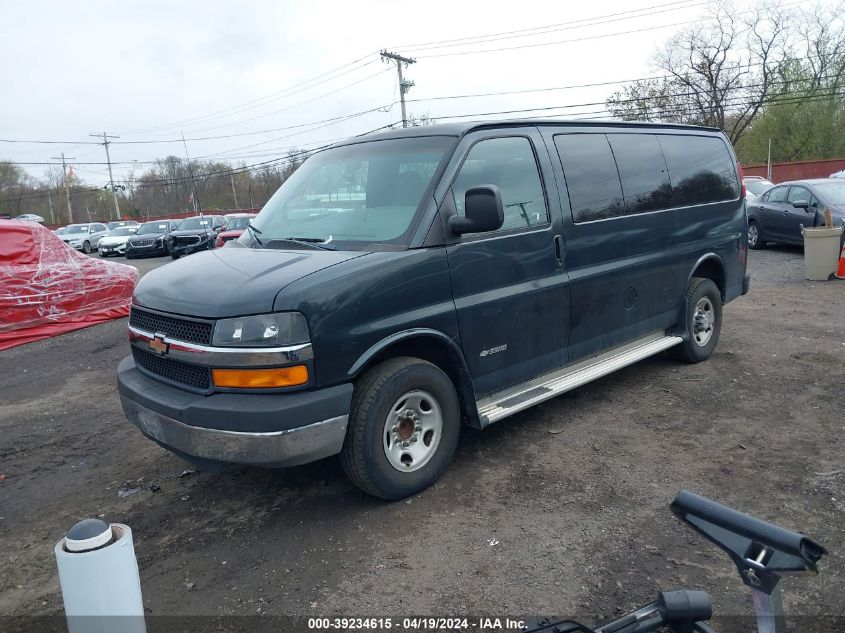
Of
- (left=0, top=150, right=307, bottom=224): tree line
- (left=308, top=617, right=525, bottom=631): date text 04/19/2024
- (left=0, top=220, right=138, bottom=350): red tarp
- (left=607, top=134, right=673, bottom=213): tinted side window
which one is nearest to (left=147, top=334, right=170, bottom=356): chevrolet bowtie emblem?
(left=308, top=617, right=525, bottom=631): date text 04/19/2024

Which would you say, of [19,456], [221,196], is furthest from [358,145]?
[221,196]

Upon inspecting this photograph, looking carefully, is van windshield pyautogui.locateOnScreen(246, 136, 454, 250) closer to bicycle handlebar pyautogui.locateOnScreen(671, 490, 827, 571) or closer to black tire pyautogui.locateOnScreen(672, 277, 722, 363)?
bicycle handlebar pyautogui.locateOnScreen(671, 490, 827, 571)

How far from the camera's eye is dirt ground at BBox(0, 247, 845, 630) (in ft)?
9.89

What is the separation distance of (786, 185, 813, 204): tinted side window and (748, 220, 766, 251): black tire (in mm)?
1134

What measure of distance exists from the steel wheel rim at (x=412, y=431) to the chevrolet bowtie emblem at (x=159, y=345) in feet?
4.35

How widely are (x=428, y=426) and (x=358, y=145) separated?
214 cm

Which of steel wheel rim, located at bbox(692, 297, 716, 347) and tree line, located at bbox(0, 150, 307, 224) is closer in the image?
steel wheel rim, located at bbox(692, 297, 716, 347)

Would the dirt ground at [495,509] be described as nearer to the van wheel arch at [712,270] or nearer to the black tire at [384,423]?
the black tire at [384,423]

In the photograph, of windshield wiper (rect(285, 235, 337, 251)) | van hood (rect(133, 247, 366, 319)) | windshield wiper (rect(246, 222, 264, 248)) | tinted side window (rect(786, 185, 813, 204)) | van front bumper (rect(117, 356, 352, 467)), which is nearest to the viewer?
van front bumper (rect(117, 356, 352, 467))

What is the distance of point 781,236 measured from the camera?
1427 cm

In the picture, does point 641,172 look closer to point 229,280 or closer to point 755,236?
point 229,280

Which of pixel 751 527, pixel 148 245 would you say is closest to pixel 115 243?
pixel 148 245

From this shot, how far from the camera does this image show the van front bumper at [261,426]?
3230 millimetres

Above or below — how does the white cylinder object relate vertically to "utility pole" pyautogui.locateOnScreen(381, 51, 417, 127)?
below
